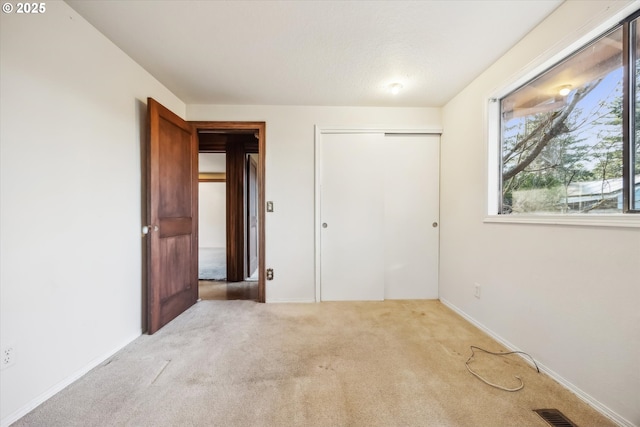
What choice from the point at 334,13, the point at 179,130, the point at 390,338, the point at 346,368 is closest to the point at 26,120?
the point at 179,130

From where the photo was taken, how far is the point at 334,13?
1.49 metres

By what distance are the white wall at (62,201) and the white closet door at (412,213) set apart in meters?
2.62

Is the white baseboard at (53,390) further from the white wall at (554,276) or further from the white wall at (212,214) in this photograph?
the white wall at (212,214)

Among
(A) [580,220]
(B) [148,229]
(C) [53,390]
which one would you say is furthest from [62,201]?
(A) [580,220]

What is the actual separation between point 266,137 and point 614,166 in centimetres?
278

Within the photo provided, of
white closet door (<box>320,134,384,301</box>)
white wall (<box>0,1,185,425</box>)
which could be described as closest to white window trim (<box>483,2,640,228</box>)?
white closet door (<box>320,134,384,301</box>)

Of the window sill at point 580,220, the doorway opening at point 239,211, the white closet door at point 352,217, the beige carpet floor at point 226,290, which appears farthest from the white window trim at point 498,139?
the beige carpet floor at point 226,290

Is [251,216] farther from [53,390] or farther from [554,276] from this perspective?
[554,276]

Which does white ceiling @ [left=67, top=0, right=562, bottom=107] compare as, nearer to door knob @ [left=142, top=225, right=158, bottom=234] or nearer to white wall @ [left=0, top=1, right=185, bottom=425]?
white wall @ [left=0, top=1, right=185, bottom=425]

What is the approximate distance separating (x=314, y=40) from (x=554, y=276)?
2.29 m

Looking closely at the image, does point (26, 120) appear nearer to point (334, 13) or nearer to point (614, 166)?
point (334, 13)

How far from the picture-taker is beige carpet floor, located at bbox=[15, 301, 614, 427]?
1201 mm

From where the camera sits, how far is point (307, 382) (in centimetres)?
145

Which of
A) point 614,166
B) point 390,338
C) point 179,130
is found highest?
point 179,130
